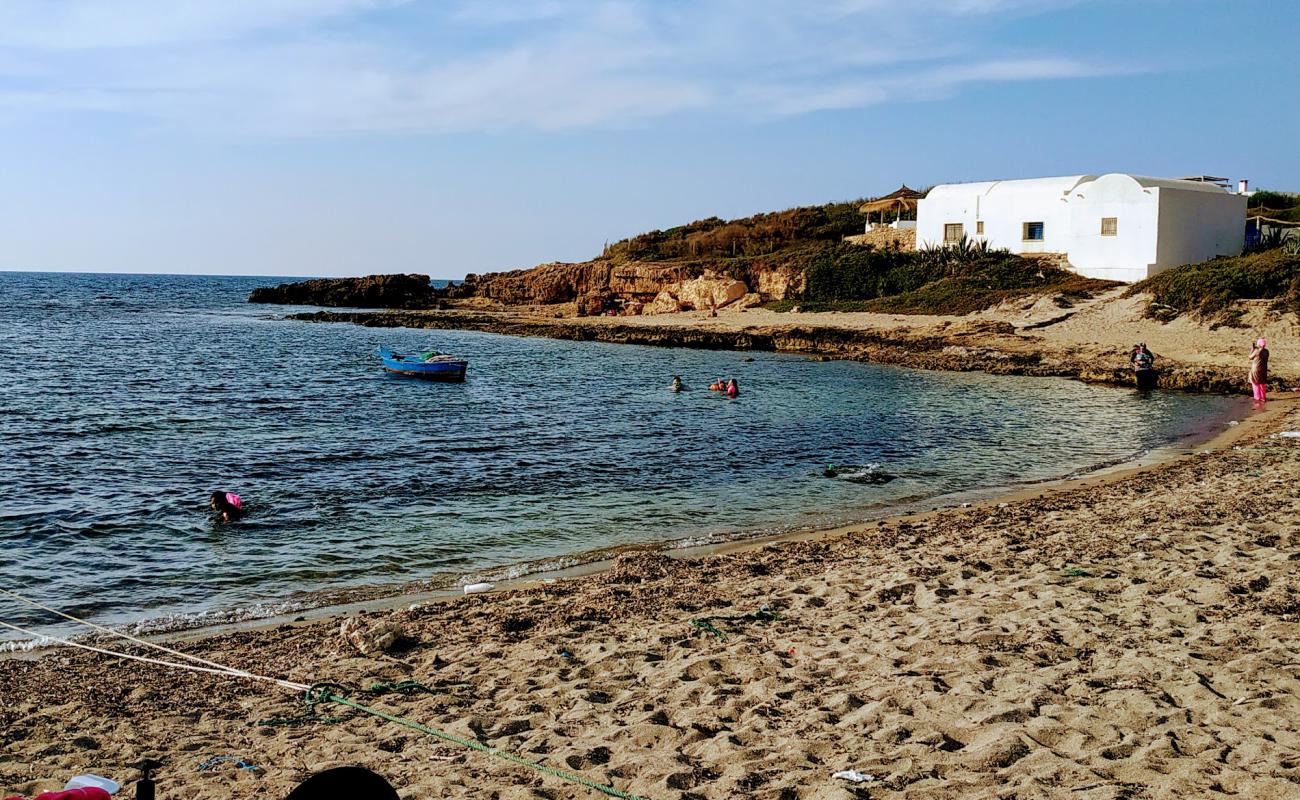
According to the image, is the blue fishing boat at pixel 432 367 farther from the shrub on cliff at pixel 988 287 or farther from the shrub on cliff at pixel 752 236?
the shrub on cliff at pixel 752 236

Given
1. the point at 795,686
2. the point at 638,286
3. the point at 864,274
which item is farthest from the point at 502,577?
the point at 638,286

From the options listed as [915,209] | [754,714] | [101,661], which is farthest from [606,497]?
[915,209]

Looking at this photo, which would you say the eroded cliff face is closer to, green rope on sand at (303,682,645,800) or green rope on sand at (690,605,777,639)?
green rope on sand at (690,605,777,639)

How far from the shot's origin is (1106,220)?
151ft

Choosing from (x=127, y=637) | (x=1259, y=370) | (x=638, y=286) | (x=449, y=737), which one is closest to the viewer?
(x=449, y=737)

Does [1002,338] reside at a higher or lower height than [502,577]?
higher

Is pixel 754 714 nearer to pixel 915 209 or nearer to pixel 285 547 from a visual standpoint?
pixel 285 547

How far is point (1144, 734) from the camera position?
5617mm

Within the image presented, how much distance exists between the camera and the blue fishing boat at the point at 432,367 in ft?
114

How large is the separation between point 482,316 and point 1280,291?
157ft

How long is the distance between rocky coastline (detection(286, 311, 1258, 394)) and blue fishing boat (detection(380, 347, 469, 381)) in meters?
15.9

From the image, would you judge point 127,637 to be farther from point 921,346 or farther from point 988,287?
point 988,287

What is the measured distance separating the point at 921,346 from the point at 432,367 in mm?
19556

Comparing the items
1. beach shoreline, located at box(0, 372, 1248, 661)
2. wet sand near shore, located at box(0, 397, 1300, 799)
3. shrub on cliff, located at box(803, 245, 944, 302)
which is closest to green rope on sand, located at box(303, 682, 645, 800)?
wet sand near shore, located at box(0, 397, 1300, 799)
